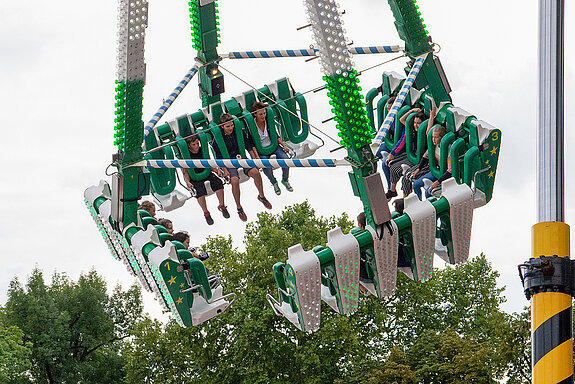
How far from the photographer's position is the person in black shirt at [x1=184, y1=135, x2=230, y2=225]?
625 inches

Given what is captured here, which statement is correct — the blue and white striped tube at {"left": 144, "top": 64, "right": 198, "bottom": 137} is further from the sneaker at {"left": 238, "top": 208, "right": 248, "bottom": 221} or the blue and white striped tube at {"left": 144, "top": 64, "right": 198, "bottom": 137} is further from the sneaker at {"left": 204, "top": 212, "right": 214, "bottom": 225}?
the sneaker at {"left": 238, "top": 208, "right": 248, "bottom": 221}

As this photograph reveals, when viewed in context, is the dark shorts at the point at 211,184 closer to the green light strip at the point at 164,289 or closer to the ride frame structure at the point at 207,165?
the ride frame structure at the point at 207,165

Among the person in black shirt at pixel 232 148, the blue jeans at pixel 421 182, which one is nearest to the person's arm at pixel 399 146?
the blue jeans at pixel 421 182

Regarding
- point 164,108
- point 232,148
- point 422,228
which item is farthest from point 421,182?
point 164,108

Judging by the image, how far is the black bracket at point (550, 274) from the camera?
5.67m

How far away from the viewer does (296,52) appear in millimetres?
16750

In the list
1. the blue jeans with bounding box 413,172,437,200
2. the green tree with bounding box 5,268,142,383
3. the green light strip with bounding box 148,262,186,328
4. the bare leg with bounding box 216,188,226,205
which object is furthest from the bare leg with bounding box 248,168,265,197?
the green tree with bounding box 5,268,142,383

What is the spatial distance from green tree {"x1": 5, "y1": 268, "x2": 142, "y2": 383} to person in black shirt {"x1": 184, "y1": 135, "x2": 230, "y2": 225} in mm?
32822

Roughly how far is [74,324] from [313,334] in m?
17.5

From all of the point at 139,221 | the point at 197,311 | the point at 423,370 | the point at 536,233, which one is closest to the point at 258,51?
the point at 139,221

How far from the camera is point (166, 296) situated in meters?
12.4

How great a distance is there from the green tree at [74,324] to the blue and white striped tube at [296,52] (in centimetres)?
3319

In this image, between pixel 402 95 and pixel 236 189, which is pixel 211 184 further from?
pixel 402 95

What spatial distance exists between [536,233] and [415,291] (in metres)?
33.8
